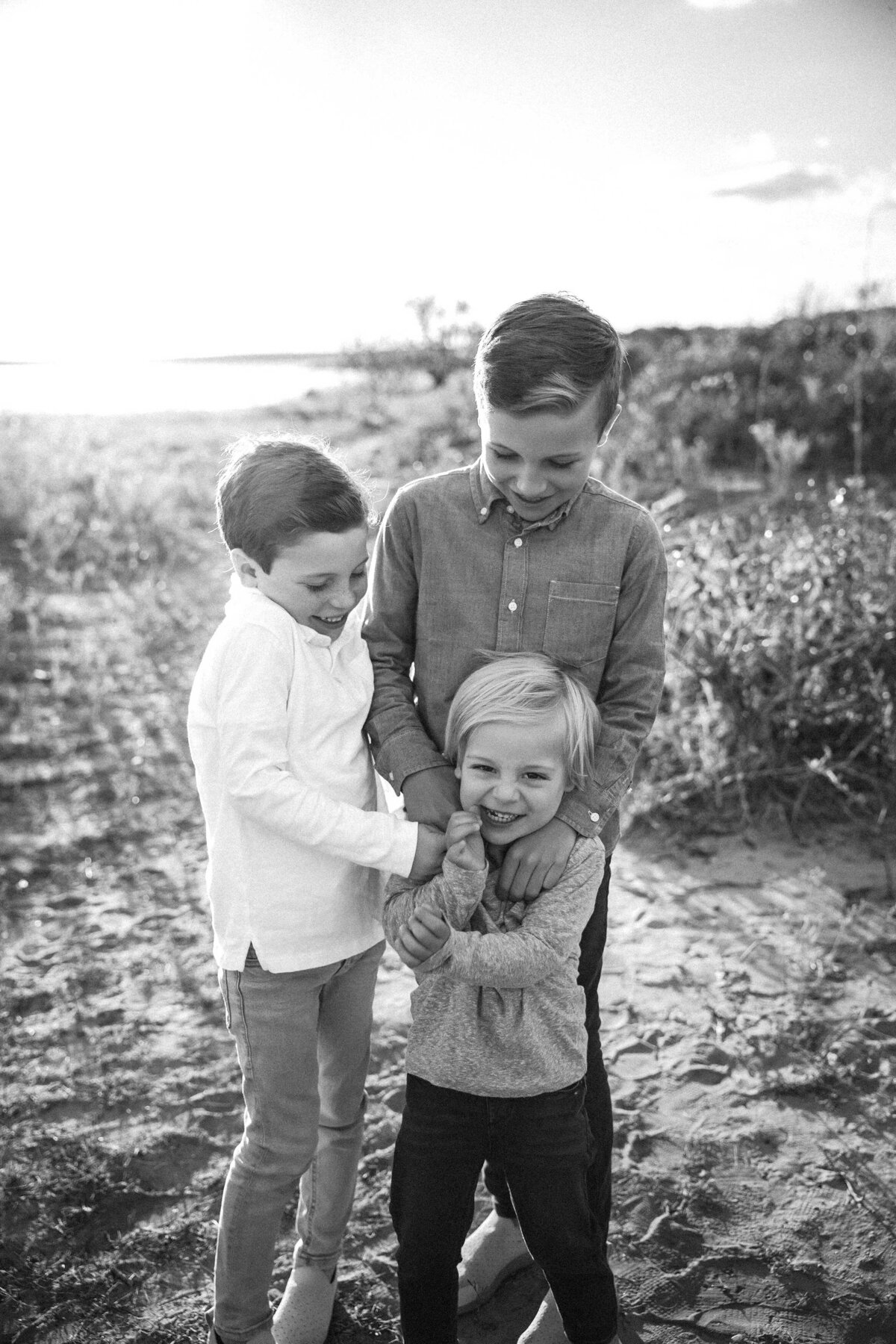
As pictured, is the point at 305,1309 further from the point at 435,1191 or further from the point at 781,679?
the point at 781,679

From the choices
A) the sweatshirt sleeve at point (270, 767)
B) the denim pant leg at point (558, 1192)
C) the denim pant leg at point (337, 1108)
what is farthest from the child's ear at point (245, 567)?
the denim pant leg at point (558, 1192)

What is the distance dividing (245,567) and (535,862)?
66 cm

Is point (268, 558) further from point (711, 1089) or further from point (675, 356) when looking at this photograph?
point (675, 356)

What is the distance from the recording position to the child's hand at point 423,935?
63.6 inches

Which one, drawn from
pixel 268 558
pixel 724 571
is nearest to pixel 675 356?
pixel 724 571

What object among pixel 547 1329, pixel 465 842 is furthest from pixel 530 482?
pixel 547 1329

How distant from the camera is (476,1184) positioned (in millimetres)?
1707

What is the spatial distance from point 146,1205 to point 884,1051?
185 cm

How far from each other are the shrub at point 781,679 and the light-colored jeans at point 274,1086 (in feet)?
7.43

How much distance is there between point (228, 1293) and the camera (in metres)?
1.80

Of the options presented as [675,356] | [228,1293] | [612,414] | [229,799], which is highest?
[675,356]

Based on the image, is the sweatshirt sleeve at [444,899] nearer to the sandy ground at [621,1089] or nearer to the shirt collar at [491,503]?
the shirt collar at [491,503]

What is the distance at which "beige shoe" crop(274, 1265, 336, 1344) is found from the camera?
1.99 m

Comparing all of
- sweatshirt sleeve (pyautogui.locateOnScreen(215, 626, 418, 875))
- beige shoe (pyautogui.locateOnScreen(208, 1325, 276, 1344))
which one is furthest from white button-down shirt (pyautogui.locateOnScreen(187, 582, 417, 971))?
beige shoe (pyautogui.locateOnScreen(208, 1325, 276, 1344))
